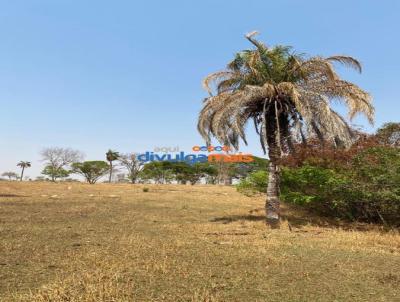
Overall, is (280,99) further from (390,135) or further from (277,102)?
(390,135)

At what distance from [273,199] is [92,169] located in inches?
2742

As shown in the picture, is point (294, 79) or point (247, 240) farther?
point (294, 79)

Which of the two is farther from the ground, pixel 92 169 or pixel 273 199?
pixel 92 169

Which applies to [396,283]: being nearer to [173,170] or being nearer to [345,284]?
[345,284]

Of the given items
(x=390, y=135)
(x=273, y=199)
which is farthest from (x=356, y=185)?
(x=390, y=135)

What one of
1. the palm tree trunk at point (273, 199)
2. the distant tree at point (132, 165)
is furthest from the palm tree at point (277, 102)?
the distant tree at point (132, 165)

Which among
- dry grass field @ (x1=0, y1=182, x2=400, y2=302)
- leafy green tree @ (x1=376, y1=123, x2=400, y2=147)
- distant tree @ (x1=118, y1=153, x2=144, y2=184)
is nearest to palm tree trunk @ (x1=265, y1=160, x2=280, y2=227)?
dry grass field @ (x1=0, y1=182, x2=400, y2=302)

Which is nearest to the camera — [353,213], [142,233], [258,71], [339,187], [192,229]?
[142,233]

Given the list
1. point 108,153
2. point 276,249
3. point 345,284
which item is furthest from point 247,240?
point 108,153

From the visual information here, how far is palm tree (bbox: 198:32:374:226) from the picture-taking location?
1454 cm

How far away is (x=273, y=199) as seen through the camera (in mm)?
15523

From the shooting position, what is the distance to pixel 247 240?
10.9 metres

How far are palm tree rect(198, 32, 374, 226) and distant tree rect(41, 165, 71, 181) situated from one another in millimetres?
73426

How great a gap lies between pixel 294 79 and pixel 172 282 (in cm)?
1191
